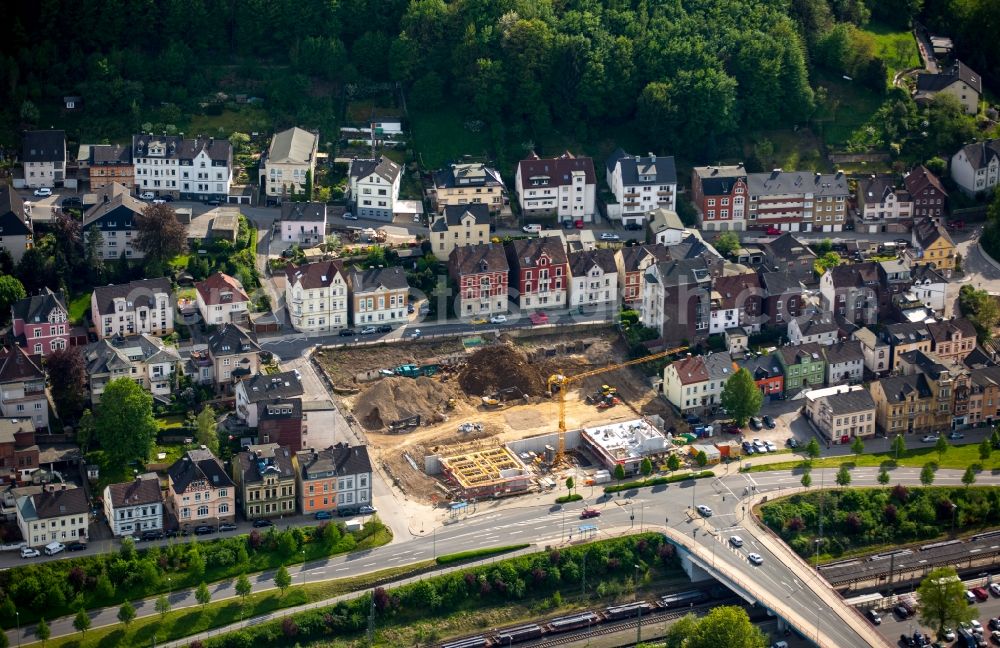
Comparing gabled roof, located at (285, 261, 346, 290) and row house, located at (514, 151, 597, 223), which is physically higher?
row house, located at (514, 151, 597, 223)

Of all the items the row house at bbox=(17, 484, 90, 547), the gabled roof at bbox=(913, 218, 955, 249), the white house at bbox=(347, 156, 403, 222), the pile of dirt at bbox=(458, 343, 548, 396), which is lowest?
the row house at bbox=(17, 484, 90, 547)

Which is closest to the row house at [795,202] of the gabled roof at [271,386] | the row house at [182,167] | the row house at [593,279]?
the row house at [593,279]

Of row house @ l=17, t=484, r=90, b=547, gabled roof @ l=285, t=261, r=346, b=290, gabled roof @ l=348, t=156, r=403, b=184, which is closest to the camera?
row house @ l=17, t=484, r=90, b=547

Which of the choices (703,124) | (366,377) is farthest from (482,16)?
(366,377)

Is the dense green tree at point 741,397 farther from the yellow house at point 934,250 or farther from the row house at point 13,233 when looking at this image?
the row house at point 13,233

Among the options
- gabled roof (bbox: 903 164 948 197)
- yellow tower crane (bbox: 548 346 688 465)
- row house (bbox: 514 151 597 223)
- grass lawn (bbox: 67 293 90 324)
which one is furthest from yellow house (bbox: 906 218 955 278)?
grass lawn (bbox: 67 293 90 324)

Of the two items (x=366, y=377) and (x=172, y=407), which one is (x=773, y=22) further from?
(x=172, y=407)

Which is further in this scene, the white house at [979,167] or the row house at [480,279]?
the white house at [979,167]

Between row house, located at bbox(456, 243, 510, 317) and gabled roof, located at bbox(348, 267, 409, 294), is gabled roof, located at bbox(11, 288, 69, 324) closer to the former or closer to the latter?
gabled roof, located at bbox(348, 267, 409, 294)
